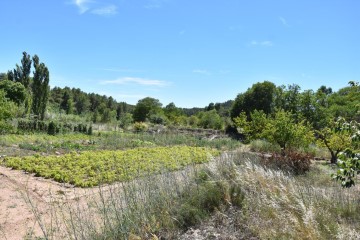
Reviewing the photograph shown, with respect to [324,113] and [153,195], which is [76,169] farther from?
[324,113]

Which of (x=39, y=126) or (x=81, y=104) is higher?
(x=81, y=104)

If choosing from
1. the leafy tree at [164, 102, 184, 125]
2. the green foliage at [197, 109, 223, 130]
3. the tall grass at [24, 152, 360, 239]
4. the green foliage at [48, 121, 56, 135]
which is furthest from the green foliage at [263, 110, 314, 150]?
the leafy tree at [164, 102, 184, 125]

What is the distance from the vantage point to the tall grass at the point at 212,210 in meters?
3.28

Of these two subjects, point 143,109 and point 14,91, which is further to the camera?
point 143,109

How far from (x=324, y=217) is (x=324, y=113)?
1012 inches

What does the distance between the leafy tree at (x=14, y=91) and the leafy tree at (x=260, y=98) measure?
21917 mm

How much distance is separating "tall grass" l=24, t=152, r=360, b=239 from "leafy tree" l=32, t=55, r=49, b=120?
2785 centimetres

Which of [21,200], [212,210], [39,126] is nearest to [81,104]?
[39,126]

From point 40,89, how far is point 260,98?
69.2ft

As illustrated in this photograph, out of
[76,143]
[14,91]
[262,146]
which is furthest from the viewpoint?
[14,91]

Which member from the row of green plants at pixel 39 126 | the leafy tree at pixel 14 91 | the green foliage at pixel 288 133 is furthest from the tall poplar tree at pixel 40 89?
the green foliage at pixel 288 133

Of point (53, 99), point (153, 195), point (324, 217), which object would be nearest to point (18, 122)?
point (153, 195)

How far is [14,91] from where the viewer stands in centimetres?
3061

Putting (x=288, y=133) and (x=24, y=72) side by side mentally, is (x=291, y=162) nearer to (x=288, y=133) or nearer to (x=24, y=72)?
(x=288, y=133)
